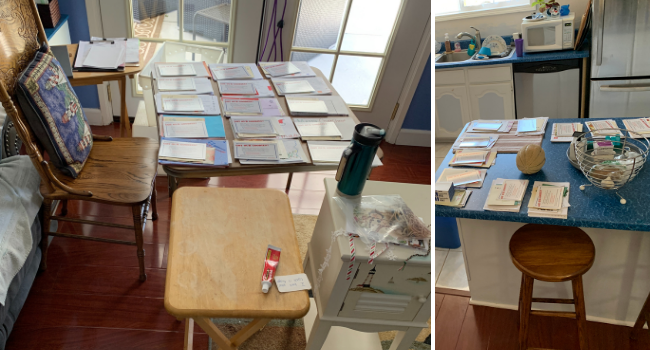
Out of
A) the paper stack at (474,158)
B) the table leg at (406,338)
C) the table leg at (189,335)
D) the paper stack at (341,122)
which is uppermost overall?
the paper stack at (341,122)

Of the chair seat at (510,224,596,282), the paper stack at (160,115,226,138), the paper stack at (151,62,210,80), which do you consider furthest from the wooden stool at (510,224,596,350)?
the paper stack at (151,62,210,80)

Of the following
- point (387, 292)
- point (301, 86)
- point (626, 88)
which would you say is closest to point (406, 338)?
point (387, 292)

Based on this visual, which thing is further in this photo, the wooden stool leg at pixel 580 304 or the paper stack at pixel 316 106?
the paper stack at pixel 316 106

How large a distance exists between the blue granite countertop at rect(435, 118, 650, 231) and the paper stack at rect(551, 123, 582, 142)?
0.11 meters

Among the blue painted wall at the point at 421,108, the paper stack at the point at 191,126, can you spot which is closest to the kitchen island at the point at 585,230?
the paper stack at the point at 191,126

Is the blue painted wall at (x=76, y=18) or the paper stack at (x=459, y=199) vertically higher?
the blue painted wall at (x=76, y=18)

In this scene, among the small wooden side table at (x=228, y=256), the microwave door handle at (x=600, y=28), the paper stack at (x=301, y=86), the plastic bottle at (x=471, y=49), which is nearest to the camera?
the small wooden side table at (x=228, y=256)

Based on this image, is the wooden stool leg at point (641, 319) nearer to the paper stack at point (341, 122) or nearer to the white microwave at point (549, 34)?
→ the paper stack at point (341, 122)

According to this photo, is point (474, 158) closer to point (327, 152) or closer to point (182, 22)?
point (327, 152)

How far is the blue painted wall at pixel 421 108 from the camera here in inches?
165

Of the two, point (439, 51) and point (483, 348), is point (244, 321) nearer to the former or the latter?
point (483, 348)

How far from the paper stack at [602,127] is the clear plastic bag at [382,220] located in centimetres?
110

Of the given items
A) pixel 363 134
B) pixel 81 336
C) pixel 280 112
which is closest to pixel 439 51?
pixel 280 112

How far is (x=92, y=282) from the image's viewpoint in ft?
7.92
